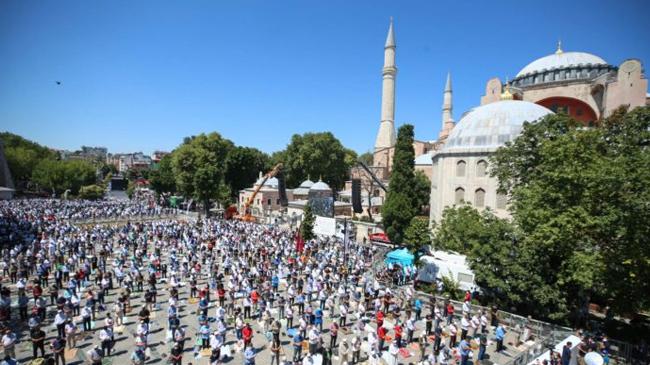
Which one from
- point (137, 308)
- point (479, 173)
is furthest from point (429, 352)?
point (479, 173)

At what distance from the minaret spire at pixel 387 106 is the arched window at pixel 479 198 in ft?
138

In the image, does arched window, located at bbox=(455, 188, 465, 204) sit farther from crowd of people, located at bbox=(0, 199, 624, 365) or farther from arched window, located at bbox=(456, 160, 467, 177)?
crowd of people, located at bbox=(0, 199, 624, 365)

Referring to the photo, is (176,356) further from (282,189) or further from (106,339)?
(282,189)

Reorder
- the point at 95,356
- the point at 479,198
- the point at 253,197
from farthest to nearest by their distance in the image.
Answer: the point at 253,197, the point at 479,198, the point at 95,356

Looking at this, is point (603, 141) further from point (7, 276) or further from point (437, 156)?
point (7, 276)

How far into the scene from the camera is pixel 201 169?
1743 inches

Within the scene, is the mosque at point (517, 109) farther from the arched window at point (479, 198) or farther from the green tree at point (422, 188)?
the green tree at point (422, 188)

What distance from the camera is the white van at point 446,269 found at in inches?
702

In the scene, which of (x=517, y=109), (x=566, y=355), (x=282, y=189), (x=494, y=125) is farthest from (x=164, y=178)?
(x=566, y=355)

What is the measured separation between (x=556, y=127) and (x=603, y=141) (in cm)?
230

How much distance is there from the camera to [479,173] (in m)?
25.6

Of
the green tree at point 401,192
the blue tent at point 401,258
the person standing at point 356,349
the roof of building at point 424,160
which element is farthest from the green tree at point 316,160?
the person standing at point 356,349

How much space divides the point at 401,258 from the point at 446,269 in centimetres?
344

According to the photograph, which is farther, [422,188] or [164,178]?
[164,178]
